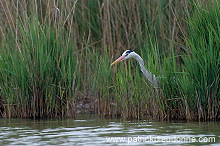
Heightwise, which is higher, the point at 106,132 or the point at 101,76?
the point at 101,76

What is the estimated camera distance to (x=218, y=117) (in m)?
6.07

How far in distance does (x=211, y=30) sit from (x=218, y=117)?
1115 mm

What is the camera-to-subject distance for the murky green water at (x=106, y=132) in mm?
4727

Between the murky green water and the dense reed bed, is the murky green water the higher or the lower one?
the lower one

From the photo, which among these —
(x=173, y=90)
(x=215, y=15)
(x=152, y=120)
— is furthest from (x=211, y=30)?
(x=152, y=120)

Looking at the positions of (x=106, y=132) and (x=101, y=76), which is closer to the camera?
(x=106, y=132)

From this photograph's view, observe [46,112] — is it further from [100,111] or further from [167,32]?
[167,32]

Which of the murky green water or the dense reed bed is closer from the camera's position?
the murky green water

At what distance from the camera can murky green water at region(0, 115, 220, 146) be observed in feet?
15.5

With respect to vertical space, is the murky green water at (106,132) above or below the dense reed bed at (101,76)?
below

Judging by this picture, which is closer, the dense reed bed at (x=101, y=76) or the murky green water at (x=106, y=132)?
the murky green water at (x=106, y=132)

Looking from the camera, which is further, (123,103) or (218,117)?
(123,103)

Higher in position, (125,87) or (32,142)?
(125,87)

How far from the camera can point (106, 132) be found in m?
5.42
